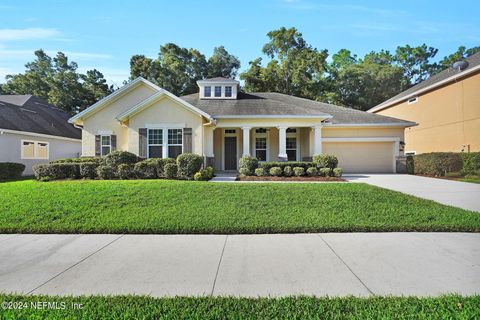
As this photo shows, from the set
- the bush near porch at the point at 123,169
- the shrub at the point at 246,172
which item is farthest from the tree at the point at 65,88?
the shrub at the point at 246,172

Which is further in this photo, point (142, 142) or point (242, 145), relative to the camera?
point (242, 145)

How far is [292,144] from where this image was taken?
63.9 ft

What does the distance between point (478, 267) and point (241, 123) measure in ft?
45.6

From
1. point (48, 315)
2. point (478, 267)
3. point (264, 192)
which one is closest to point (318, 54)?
point (264, 192)

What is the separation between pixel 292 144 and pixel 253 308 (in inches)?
674

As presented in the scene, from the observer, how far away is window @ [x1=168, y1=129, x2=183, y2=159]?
15.3 m

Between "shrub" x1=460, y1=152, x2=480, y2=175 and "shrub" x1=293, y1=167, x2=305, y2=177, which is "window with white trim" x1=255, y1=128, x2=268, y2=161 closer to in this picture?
"shrub" x1=293, y1=167, x2=305, y2=177

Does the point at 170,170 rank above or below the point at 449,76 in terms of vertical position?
below

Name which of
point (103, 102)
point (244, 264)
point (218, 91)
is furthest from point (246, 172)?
point (244, 264)

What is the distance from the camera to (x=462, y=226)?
Result: 236 inches

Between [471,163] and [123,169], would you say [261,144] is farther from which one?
[471,163]

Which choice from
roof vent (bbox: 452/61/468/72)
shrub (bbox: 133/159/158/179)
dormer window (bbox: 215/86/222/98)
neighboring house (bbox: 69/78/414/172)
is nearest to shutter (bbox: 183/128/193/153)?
neighboring house (bbox: 69/78/414/172)

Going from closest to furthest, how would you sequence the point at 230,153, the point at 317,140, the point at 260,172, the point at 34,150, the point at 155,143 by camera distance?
the point at 260,172 → the point at 155,143 → the point at 317,140 → the point at 230,153 → the point at 34,150

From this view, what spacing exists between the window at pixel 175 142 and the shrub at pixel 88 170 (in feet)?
12.0
